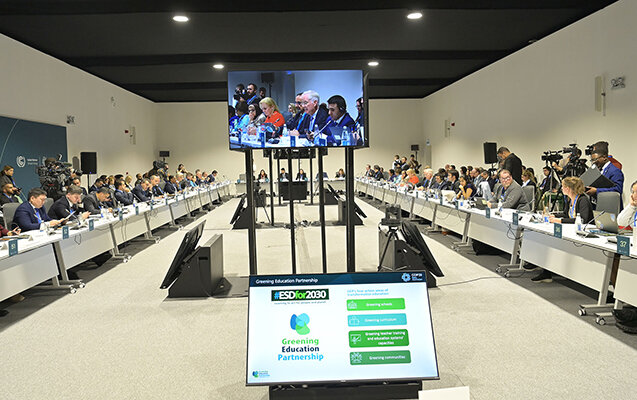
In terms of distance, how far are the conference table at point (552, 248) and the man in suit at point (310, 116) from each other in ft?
7.53

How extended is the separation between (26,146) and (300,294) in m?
9.42

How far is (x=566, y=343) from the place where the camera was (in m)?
3.57

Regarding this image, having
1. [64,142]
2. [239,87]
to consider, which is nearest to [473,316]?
[239,87]

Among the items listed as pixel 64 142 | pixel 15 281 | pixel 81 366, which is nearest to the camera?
pixel 81 366

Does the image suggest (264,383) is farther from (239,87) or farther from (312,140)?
(239,87)

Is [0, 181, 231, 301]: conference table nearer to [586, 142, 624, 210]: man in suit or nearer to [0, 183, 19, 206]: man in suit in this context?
[0, 183, 19, 206]: man in suit

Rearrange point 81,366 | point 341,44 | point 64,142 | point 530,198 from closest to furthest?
point 81,366
point 530,198
point 341,44
point 64,142

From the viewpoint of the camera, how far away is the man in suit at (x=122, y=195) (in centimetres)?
895

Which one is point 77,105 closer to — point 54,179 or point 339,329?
point 54,179

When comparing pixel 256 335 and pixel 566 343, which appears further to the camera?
pixel 566 343

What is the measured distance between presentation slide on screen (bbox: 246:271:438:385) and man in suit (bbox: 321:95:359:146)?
2463 mm

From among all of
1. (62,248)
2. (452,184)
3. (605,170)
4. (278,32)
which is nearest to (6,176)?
(62,248)

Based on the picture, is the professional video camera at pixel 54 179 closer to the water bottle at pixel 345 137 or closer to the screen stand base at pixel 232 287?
the screen stand base at pixel 232 287

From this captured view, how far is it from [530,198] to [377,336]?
6258 mm
